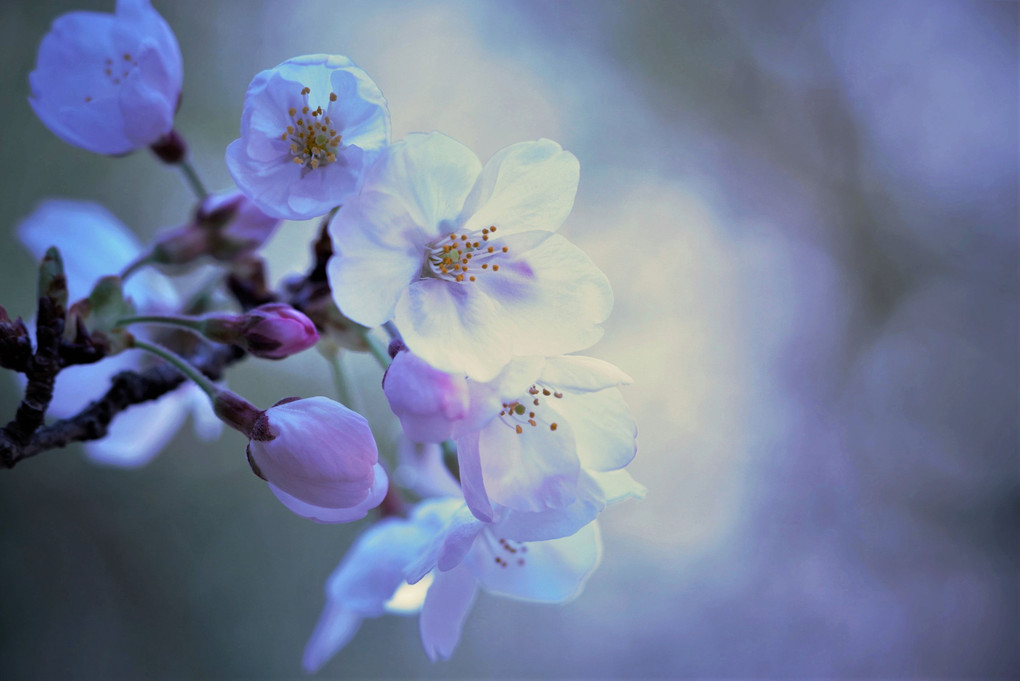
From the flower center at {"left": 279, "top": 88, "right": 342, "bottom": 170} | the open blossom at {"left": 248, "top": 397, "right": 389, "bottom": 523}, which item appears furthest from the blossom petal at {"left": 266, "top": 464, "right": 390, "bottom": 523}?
the flower center at {"left": 279, "top": 88, "right": 342, "bottom": 170}

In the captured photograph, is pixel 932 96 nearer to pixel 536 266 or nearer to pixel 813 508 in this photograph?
pixel 813 508

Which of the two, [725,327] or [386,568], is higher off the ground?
Result: [725,327]

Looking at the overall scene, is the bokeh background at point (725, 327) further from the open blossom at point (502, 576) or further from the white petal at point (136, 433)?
the open blossom at point (502, 576)

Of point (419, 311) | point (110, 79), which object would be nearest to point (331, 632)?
point (419, 311)

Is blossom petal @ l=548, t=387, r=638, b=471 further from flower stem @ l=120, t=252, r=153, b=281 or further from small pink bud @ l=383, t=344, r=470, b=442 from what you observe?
flower stem @ l=120, t=252, r=153, b=281

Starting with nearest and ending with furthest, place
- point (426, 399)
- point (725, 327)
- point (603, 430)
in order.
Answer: point (426, 399), point (603, 430), point (725, 327)

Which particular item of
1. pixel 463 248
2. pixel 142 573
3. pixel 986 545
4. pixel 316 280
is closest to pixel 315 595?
pixel 142 573

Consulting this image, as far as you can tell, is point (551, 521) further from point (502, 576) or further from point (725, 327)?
point (725, 327)
